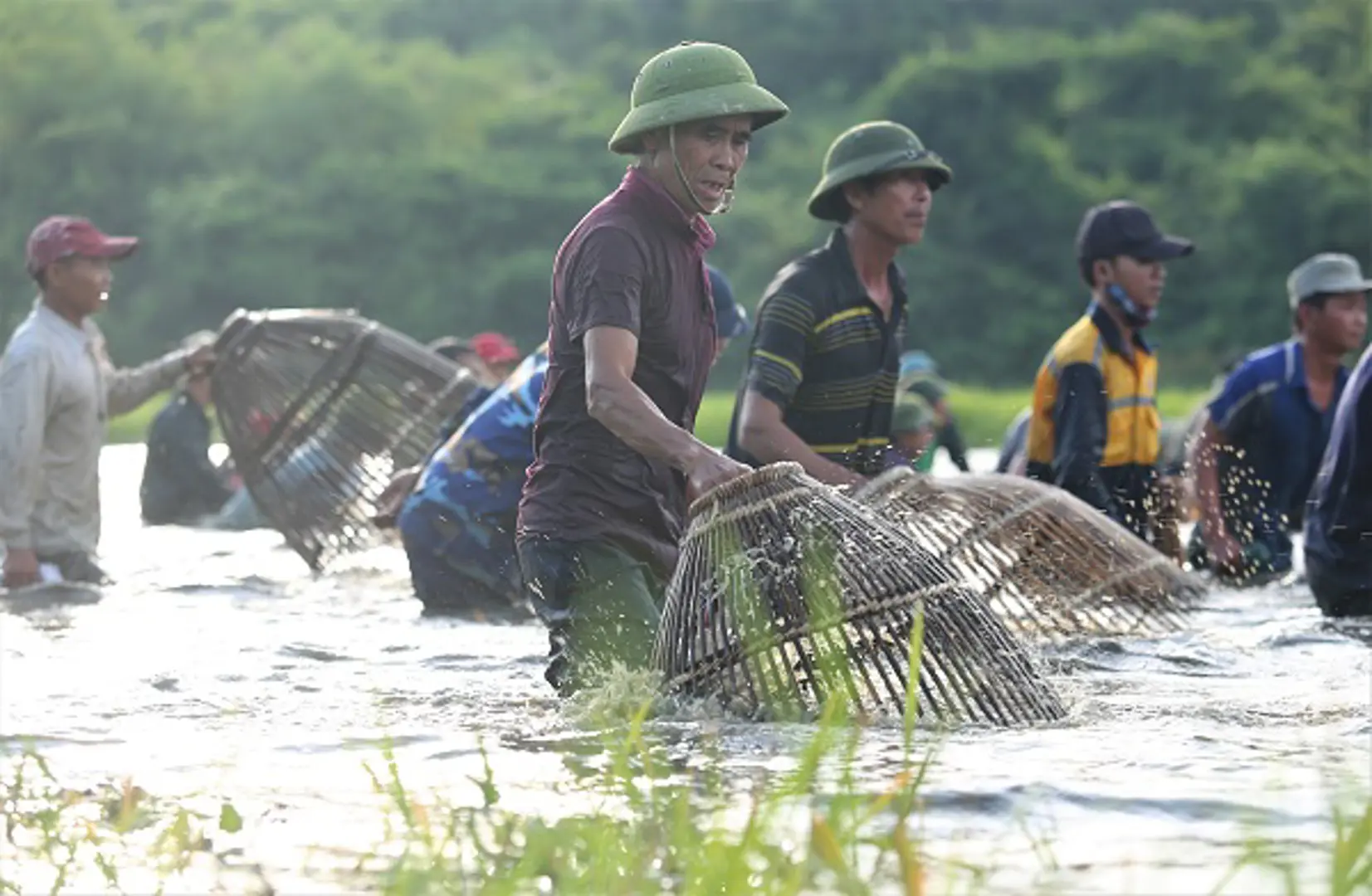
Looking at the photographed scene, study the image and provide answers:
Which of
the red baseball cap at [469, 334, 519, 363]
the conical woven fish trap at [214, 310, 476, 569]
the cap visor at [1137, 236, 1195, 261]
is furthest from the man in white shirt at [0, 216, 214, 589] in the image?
the cap visor at [1137, 236, 1195, 261]

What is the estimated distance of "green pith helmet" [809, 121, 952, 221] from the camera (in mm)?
7770

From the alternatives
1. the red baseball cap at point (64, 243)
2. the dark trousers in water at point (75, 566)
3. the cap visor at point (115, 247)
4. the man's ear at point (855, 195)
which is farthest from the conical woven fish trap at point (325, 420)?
the man's ear at point (855, 195)

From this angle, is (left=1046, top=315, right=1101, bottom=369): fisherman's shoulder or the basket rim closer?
the basket rim

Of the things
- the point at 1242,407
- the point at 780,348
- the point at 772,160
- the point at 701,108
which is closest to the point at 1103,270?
the point at 1242,407

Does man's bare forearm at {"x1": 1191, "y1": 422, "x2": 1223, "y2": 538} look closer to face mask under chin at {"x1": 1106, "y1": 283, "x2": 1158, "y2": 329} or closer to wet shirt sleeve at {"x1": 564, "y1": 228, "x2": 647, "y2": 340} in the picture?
face mask under chin at {"x1": 1106, "y1": 283, "x2": 1158, "y2": 329}

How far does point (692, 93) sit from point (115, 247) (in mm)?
5298

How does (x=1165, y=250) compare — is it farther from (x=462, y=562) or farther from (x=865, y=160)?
(x=462, y=562)

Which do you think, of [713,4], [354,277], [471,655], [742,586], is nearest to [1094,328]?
[471,655]

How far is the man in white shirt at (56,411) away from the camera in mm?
9734

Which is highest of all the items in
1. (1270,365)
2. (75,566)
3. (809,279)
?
(809,279)

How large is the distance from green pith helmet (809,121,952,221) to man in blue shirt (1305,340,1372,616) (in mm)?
1475

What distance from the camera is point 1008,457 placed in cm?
1208

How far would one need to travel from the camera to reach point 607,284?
532 cm

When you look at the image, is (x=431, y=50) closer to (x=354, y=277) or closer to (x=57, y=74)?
(x=57, y=74)
